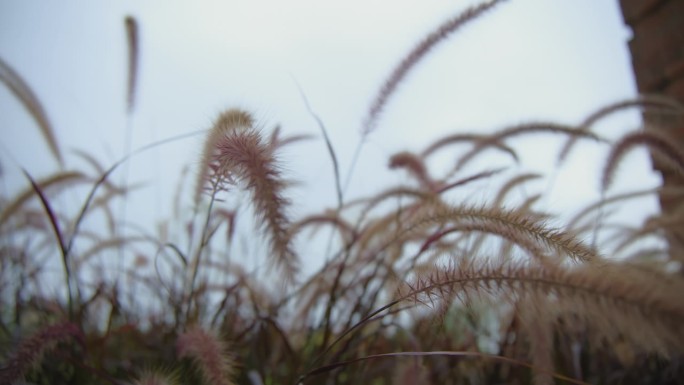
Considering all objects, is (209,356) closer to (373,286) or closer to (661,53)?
(373,286)

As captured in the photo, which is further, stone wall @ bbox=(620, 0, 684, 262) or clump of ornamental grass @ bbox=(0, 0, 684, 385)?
stone wall @ bbox=(620, 0, 684, 262)

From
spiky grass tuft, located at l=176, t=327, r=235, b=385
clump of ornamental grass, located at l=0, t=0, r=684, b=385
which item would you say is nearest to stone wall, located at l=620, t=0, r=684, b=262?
clump of ornamental grass, located at l=0, t=0, r=684, b=385

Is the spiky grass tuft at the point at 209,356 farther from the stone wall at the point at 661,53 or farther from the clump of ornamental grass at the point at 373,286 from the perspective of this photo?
the stone wall at the point at 661,53

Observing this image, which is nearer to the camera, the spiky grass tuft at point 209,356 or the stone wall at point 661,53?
the spiky grass tuft at point 209,356

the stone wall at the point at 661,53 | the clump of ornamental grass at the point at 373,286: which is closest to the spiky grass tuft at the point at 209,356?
the clump of ornamental grass at the point at 373,286

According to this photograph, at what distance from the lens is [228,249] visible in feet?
4.38

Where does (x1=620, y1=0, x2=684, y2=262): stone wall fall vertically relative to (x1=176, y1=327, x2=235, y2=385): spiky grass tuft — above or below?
above

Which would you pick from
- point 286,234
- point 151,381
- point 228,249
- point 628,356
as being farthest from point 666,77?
point 151,381

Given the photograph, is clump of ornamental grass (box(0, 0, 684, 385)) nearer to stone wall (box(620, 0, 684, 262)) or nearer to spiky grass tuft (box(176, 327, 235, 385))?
spiky grass tuft (box(176, 327, 235, 385))

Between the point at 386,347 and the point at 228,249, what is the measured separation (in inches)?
20.2

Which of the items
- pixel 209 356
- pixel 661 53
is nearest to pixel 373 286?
pixel 209 356

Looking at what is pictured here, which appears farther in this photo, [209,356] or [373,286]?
[373,286]

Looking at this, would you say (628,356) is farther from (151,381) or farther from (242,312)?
(151,381)

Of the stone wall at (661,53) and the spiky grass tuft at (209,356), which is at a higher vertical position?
the stone wall at (661,53)
